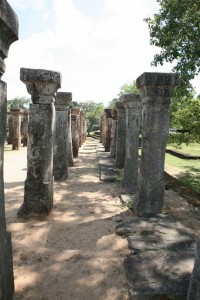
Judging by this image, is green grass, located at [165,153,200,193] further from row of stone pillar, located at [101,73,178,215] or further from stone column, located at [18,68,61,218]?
stone column, located at [18,68,61,218]

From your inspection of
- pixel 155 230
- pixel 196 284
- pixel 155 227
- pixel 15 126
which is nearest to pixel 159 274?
pixel 196 284

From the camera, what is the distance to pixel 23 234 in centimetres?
443

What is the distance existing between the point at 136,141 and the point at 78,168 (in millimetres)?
3888

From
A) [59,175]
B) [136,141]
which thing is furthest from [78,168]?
[136,141]

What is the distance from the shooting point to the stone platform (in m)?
2.61

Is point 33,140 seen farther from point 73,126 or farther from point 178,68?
point 73,126

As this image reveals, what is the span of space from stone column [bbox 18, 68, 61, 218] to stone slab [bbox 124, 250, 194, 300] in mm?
2569

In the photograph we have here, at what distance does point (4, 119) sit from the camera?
2.34m

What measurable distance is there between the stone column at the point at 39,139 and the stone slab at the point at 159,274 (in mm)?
2569

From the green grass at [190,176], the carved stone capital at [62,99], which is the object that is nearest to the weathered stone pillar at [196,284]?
the green grass at [190,176]

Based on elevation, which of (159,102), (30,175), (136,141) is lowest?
(30,175)

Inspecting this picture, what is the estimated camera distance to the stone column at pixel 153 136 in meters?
4.72

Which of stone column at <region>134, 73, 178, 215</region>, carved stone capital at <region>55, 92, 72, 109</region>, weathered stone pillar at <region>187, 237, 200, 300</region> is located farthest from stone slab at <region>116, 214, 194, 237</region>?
carved stone capital at <region>55, 92, 72, 109</region>

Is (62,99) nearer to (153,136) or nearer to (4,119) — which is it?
(153,136)
